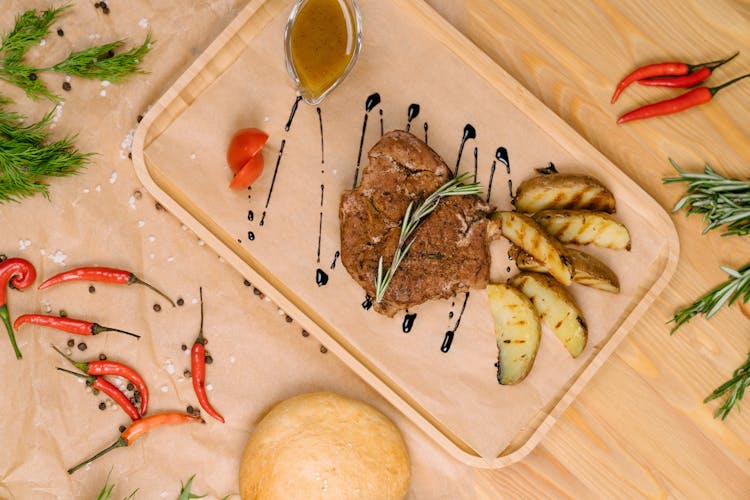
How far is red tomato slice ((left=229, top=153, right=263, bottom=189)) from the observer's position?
3.14 meters

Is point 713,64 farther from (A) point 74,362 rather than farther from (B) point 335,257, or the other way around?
(A) point 74,362

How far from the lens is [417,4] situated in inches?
131

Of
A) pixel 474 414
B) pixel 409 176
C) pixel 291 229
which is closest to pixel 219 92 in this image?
pixel 291 229

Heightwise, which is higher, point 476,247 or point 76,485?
point 476,247

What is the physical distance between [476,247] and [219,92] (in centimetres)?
155

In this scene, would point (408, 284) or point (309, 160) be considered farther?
point (309, 160)

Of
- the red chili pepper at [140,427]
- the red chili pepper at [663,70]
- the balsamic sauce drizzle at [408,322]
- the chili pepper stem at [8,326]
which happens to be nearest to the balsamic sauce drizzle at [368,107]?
the balsamic sauce drizzle at [408,322]

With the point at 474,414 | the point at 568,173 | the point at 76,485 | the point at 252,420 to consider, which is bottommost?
the point at 76,485

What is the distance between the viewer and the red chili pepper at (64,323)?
3369 mm

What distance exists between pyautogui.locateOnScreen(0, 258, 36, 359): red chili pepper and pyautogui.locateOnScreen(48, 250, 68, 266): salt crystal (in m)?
0.11

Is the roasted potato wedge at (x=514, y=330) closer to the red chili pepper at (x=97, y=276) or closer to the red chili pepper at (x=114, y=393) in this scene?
the red chili pepper at (x=97, y=276)

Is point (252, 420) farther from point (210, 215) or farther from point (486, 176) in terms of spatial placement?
point (486, 176)

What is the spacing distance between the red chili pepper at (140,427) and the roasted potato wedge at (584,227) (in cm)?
216

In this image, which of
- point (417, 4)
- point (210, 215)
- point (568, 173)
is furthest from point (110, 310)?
point (568, 173)
